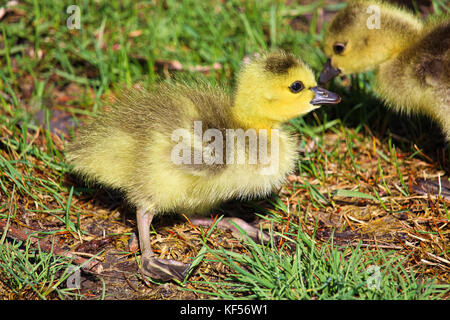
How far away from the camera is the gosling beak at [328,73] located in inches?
119

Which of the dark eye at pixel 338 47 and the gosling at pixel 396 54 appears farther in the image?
the dark eye at pixel 338 47

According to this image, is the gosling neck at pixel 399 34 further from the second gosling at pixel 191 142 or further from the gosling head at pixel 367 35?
the second gosling at pixel 191 142

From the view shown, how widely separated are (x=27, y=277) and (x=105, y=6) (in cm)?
213

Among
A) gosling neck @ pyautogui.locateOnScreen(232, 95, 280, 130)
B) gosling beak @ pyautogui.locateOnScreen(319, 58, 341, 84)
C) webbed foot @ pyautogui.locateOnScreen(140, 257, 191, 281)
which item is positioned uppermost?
gosling neck @ pyautogui.locateOnScreen(232, 95, 280, 130)

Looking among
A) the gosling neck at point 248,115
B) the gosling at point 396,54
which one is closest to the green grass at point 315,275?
the gosling neck at point 248,115

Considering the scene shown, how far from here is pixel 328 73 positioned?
3.04 m

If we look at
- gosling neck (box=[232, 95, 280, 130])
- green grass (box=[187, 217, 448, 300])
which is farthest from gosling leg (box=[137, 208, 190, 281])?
gosling neck (box=[232, 95, 280, 130])

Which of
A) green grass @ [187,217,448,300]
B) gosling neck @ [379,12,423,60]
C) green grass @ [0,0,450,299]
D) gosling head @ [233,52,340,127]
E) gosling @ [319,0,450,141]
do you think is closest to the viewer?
green grass @ [187,217,448,300]

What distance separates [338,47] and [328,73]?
0.49ft

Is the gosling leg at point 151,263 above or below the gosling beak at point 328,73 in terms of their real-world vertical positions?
below

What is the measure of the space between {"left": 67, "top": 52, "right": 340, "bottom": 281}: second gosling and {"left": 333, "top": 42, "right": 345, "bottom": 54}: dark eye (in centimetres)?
69

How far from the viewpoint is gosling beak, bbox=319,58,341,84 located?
303 cm

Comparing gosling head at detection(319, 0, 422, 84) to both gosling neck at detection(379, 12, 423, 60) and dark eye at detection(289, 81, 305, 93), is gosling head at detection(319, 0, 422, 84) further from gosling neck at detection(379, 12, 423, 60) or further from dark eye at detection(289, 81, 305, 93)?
dark eye at detection(289, 81, 305, 93)
